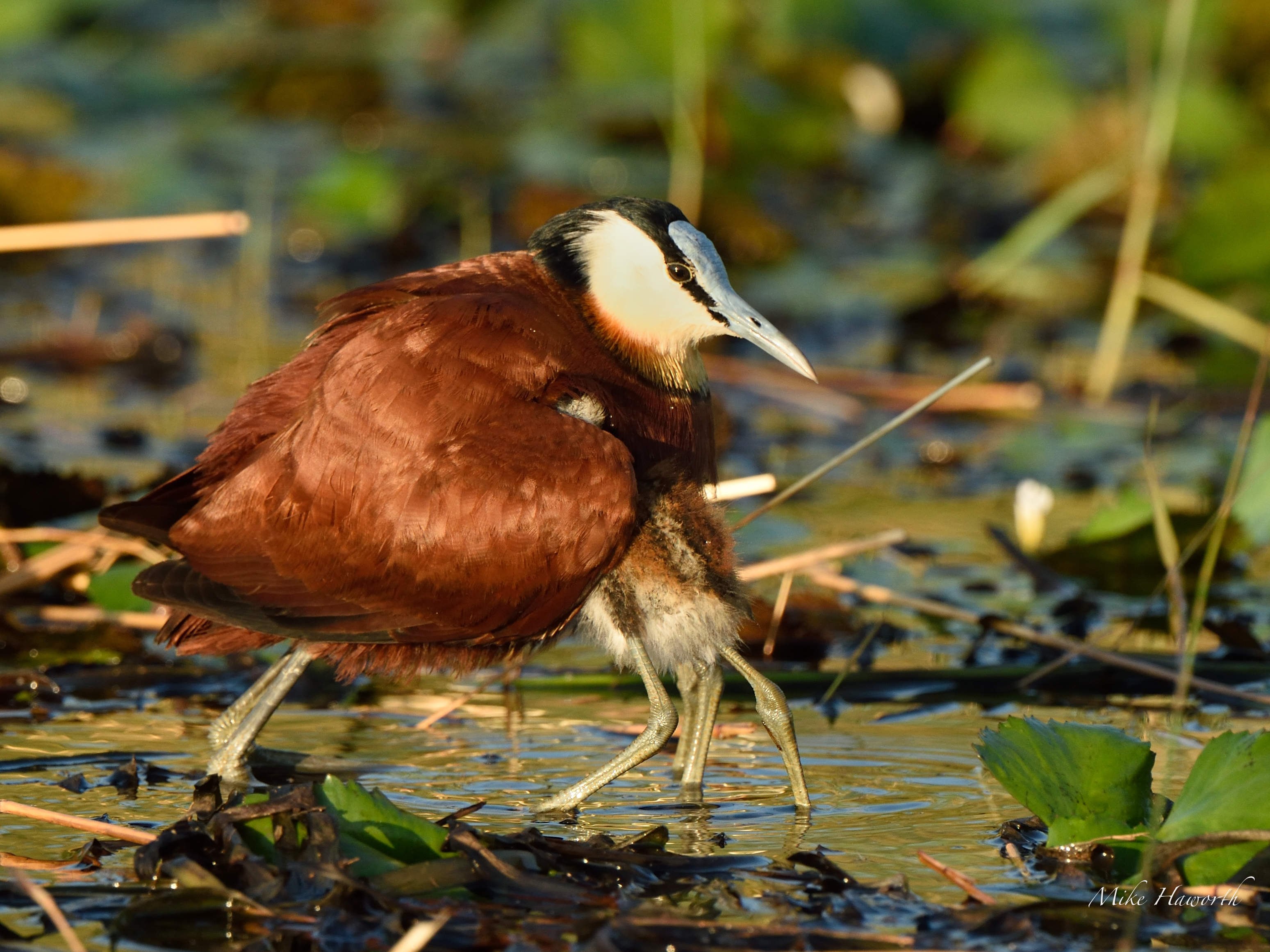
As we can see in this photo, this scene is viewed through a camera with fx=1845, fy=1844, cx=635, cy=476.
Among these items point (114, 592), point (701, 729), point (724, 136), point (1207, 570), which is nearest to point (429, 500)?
point (701, 729)

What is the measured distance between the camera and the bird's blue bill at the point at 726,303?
4.31 m

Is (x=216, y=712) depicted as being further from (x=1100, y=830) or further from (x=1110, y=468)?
(x=1110, y=468)

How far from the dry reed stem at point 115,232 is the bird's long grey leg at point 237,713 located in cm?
137

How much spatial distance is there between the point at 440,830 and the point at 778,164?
8397 millimetres

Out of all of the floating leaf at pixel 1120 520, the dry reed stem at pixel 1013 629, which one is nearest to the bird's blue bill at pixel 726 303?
the dry reed stem at pixel 1013 629

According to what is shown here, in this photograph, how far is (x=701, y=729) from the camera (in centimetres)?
414

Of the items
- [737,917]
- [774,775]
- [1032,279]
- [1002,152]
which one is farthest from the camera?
[1002,152]

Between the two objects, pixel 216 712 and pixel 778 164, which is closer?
pixel 216 712

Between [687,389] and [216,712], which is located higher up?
[687,389]

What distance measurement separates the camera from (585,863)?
11.4ft

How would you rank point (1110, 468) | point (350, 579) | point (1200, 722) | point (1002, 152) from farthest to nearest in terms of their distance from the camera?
point (1002, 152)
point (1110, 468)
point (1200, 722)
point (350, 579)

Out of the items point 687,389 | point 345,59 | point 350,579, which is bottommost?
point 350,579

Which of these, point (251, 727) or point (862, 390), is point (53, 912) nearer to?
point (251, 727)

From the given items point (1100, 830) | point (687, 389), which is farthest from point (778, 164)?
point (1100, 830)
